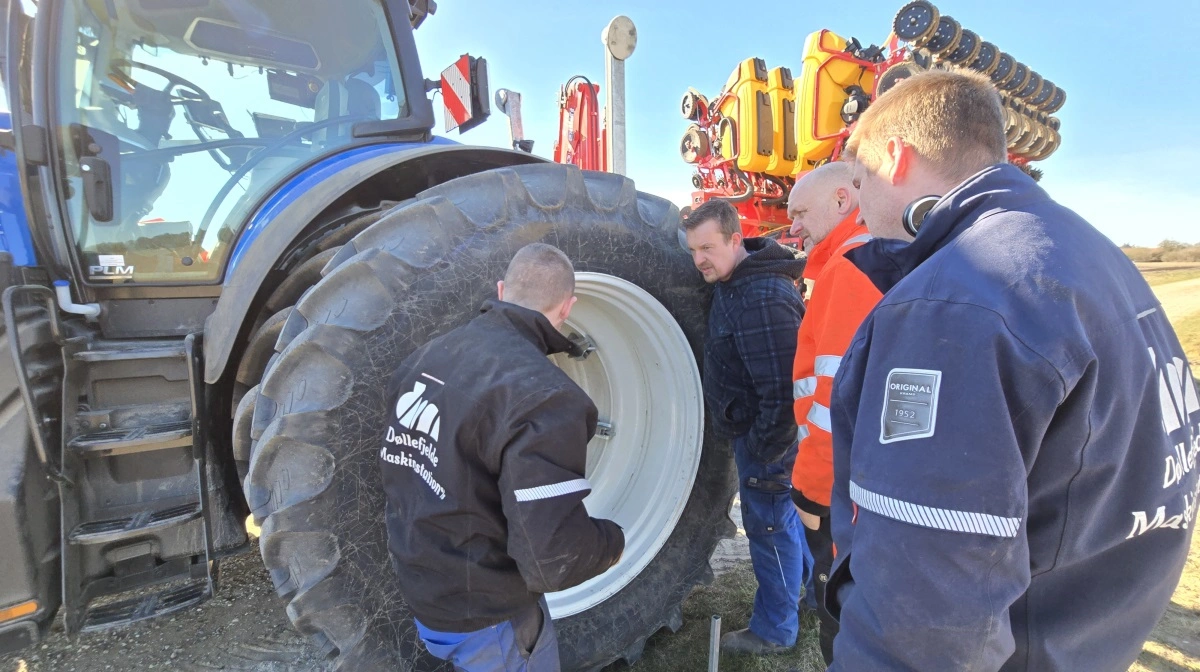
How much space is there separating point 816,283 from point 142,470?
2205 millimetres

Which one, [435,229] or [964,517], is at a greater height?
[435,229]

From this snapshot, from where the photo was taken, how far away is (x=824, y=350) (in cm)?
169

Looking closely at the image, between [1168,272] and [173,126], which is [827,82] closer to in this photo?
[173,126]

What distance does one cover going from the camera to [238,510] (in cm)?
211

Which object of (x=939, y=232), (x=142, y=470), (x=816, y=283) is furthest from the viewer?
(x=142, y=470)

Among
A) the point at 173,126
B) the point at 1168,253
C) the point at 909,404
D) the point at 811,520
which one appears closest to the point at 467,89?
the point at 173,126

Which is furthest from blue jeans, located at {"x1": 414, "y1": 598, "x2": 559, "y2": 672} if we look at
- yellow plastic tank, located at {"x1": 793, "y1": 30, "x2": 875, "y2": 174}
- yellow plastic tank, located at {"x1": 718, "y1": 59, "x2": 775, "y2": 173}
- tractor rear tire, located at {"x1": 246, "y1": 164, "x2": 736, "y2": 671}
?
yellow plastic tank, located at {"x1": 718, "y1": 59, "x2": 775, "y2": 173}

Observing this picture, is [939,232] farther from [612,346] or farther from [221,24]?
[221,24]

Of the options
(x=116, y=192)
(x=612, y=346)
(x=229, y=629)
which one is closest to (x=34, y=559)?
(x=229, y=629)

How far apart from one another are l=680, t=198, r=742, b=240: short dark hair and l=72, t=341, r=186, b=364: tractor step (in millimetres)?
1762

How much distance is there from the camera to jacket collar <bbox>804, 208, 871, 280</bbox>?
1898mm

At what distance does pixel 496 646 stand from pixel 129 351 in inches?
61.1

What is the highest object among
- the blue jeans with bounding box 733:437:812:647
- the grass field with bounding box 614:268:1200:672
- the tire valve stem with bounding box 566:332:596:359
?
the tire valve stem with bounding box 566:332:596:359

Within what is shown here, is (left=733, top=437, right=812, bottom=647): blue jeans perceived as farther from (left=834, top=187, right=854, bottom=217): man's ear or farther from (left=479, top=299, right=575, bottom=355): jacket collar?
(left=479, top=299, right=575, bottom=355): jacket collar
